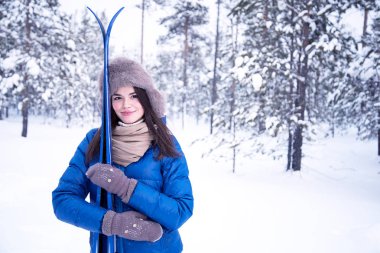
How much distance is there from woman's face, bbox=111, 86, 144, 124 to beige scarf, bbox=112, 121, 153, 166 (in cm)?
6

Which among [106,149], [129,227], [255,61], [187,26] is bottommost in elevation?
[129,227]

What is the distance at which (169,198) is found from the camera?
177cm

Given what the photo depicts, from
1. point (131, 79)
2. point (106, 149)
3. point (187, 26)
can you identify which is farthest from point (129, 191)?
point (187, 26)

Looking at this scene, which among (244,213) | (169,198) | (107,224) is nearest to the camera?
(107,224)

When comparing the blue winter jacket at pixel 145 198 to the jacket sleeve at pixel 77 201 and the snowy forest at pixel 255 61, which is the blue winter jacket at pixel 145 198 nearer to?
the jacket sleeve at pixel 77 201

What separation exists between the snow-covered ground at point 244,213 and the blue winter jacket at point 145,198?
2873 mm

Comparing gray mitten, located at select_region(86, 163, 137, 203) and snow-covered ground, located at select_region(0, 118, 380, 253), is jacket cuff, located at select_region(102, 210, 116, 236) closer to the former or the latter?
gray mitten, located at select_region(86, 163, 137, 203)

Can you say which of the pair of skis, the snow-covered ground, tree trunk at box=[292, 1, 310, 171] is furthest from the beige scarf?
tree trunk at box=[292, 1, 310, 171]

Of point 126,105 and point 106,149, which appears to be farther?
point 126,105

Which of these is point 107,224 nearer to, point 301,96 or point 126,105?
point 126,105

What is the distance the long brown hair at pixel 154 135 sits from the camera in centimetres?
195

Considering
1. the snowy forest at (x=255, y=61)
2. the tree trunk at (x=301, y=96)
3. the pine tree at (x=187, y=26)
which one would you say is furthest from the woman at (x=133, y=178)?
the pine tree at (x=187, y=26)

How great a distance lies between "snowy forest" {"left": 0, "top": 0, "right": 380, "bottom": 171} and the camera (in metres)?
8.70

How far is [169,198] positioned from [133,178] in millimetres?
291
